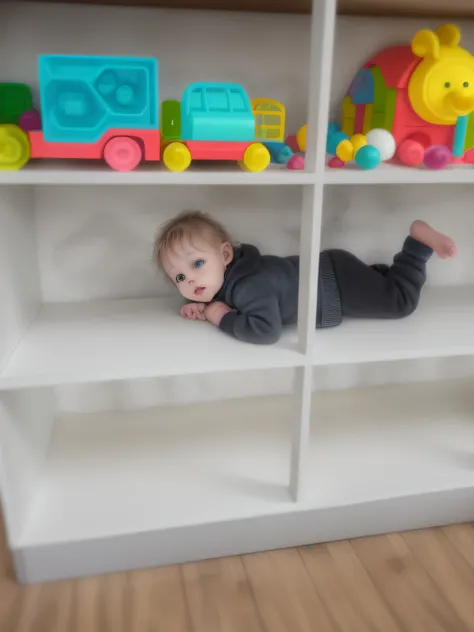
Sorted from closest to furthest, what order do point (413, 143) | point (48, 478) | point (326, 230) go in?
1. point (413, 143)
2. point (48, 478)
3. point (326, 230)

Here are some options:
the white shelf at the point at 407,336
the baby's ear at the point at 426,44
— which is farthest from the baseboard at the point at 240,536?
the baby's ear at the point at 426,44

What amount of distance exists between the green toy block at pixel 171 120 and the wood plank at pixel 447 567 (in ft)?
2.95

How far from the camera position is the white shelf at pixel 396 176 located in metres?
0.96

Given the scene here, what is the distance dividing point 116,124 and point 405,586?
3.03 ft

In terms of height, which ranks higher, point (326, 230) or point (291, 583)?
point (326, 230)

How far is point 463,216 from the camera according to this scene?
145cm

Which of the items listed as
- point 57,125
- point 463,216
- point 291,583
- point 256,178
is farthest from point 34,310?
point 463,216

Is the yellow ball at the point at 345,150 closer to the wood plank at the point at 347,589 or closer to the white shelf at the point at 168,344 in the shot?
the white shelf at the point at 168,344

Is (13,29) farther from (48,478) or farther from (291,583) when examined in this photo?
(291,583)

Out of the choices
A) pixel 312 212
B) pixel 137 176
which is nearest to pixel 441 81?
pixel 312 212

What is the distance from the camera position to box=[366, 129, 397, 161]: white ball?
104 centimetres

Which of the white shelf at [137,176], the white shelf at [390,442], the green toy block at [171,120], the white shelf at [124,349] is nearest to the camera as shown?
the white shelf at [137,176]

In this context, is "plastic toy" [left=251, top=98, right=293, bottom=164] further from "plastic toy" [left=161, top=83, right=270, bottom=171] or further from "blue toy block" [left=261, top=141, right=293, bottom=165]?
"plastic toy" [left=161, top=83, right=270, bottom=171]

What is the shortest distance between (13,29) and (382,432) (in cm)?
113
